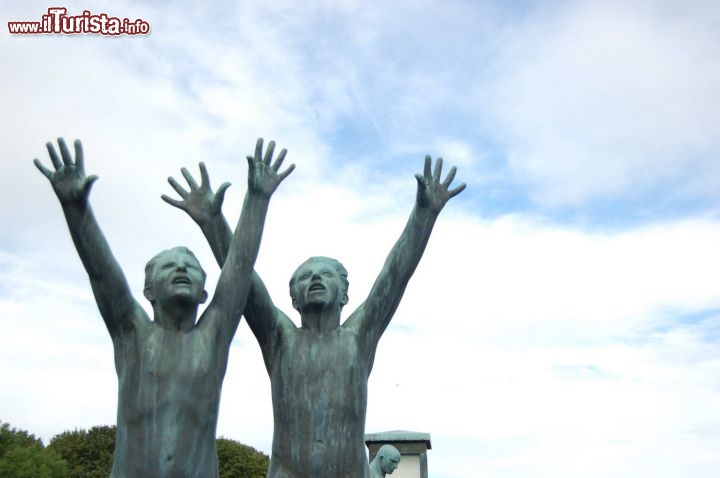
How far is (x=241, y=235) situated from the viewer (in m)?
6.16

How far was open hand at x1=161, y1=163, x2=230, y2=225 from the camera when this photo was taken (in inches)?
257

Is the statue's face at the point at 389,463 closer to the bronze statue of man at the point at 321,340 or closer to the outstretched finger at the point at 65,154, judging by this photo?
the bronze statue of man at the point at 321,340

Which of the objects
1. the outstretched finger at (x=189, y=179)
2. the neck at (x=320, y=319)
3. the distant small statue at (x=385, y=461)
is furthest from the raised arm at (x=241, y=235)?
the distant small statue at (x=385, y=461)

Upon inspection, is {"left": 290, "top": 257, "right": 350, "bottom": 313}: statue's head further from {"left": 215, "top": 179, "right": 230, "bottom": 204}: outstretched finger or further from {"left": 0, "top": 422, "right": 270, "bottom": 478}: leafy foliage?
{"left": 0, "top": 422, "right": 270, "bottom": 478}: leafy foliage

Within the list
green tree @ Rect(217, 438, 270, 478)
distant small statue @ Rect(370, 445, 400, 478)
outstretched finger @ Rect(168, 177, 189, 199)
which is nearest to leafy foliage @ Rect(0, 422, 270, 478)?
green tree @ Rect(217, 438, 270, 478)

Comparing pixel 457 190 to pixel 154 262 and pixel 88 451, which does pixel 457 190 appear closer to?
pixel 154 262

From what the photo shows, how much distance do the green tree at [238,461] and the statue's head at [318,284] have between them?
3045cm

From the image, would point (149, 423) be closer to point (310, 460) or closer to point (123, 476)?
point (123, 476)

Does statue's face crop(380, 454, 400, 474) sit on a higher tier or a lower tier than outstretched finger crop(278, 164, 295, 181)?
lower

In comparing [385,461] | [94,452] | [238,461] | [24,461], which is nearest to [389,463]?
[385,461]

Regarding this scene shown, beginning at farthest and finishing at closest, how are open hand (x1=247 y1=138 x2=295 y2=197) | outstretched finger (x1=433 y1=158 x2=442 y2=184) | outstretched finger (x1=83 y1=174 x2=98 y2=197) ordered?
outstretched finger (x1=433 y1=158 x2=442 y2=184) < open hand (x1=247 y1=138 x2=295 y2=197) < outstretched finger (x1=83 y1=174 x2=98 y2=197)

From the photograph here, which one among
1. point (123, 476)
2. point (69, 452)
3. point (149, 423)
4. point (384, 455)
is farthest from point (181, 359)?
point (69, 452)

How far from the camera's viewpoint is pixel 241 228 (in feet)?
20.3

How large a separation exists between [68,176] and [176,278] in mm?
1011
